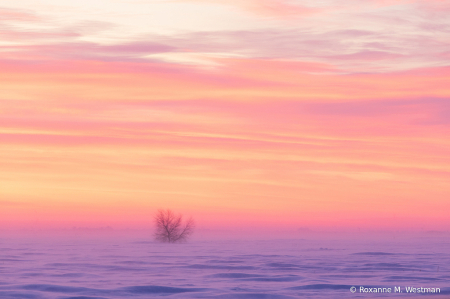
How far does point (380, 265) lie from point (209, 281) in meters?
15.2

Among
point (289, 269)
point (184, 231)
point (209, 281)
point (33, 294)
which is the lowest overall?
point (33, 294)

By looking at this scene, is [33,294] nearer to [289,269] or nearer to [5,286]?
[5,286]

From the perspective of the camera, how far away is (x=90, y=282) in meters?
27.7

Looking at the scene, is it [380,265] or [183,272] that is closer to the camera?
[183,272]

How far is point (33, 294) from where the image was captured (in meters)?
23.7

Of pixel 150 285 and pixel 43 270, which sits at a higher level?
pixel 43 270

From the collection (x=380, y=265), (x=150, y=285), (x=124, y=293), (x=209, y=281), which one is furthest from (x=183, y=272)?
(x=380, y=265)

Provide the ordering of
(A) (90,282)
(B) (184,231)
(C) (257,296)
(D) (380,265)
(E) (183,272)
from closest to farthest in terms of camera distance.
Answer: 1. (C) (257,296)
2. (A) (90,282)
3. (E) (183,272)
4. (D) (380,265)
5. (B) (184,231)

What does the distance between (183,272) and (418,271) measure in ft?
47.8

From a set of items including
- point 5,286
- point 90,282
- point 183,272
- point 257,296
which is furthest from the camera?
point 183,272
